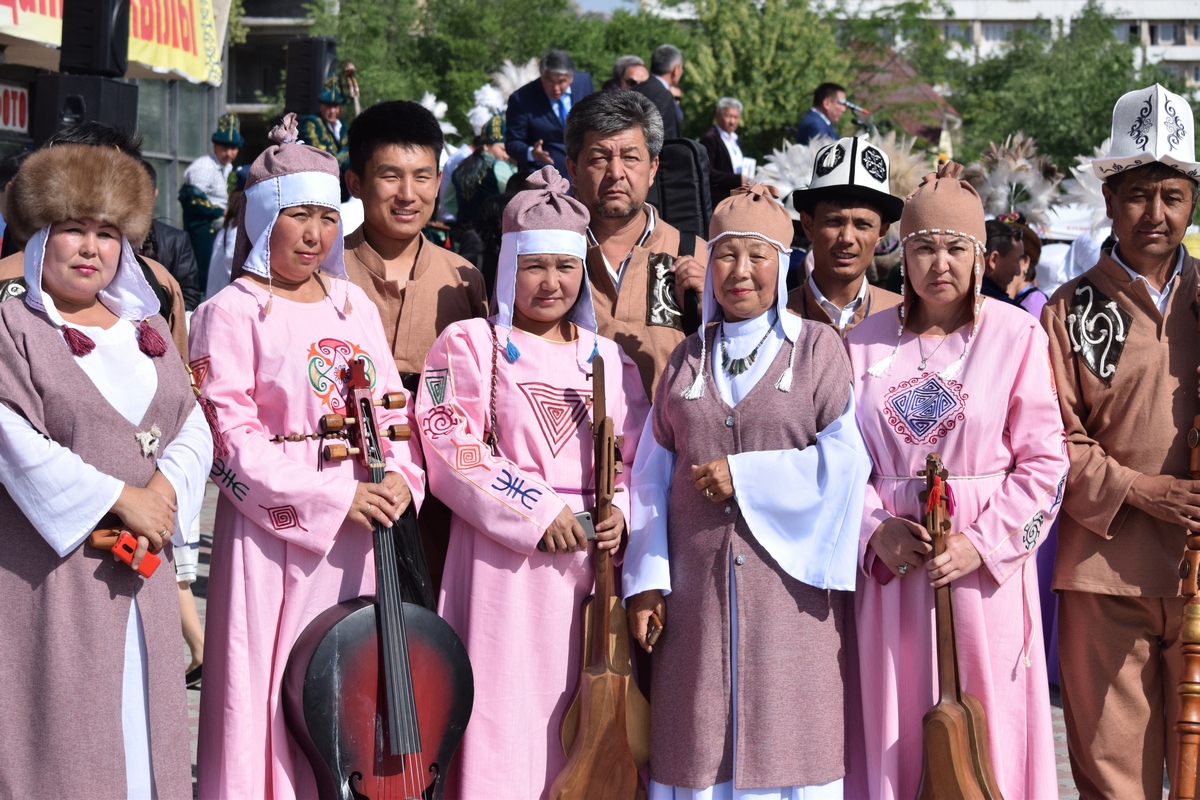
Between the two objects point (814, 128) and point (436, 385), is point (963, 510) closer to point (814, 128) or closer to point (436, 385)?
point (436, 385)

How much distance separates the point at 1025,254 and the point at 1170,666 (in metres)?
3.61

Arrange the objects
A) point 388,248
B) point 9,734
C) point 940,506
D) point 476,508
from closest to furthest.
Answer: point 9,734
point 940,506
point 476,508
point 388,248

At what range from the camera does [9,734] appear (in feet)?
11.6

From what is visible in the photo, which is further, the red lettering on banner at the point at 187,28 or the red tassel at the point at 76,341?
the red lettering on banner at the point at 187,28

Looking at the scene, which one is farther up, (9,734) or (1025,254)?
(1025,254)

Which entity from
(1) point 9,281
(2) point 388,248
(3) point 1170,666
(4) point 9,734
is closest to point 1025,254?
(3) point 1170,666

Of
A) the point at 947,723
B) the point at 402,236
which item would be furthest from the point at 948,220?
the point at 402,236

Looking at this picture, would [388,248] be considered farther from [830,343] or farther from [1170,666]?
[1170,666]

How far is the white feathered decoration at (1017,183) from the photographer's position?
926 centimetres

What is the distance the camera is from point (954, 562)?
13.0 feet

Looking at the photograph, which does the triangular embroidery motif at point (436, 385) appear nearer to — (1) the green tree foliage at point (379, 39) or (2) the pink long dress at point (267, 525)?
(2) the pink long dress at point (267, 525)

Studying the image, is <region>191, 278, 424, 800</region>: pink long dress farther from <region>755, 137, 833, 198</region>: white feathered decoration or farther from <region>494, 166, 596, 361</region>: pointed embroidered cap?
<region>755, 137, 833, 198</region>: white feathered decoration

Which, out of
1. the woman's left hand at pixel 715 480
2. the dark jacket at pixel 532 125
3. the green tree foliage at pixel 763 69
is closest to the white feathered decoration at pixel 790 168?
the dark jacket at pixel 532 125

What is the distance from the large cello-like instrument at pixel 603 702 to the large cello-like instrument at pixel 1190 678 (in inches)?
62.1
